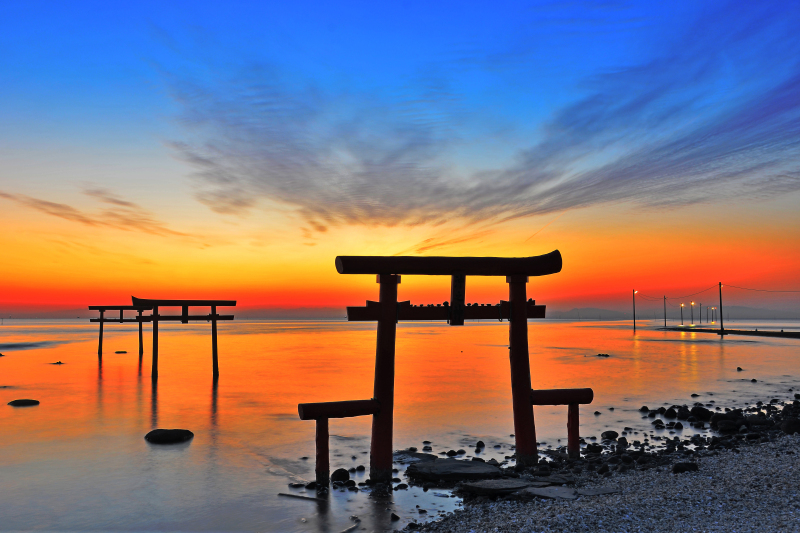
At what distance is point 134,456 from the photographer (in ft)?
40.3

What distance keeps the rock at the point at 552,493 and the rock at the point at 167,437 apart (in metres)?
10.1

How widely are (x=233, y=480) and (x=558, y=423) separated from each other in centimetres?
976

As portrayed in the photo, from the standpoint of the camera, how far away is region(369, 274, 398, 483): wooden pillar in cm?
866

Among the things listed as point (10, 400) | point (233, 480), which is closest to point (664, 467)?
point (233, 480)

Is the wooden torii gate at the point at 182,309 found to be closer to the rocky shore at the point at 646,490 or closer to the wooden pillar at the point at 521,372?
the wooden pillar at the point at 521,372

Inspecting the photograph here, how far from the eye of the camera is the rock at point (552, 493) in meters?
7.24

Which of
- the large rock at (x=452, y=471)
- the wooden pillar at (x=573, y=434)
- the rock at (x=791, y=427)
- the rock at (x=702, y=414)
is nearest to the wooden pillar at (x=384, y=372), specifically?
the large rock at (x=452, y=471)

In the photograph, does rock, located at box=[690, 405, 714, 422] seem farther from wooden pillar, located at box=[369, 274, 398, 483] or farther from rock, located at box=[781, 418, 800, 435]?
wooden pillar, located at box=[369, 274, 398, 483]

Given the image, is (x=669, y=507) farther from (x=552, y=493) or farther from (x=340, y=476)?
(x=340, y=476)

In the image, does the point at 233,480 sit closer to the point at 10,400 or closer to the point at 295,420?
the point at 295,420

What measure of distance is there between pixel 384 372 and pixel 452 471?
2350 mm

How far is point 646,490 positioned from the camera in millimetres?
7398

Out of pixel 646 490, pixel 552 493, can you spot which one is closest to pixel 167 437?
pixel 552 493

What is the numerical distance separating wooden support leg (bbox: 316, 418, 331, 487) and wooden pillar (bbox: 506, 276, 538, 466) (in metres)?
3.55
